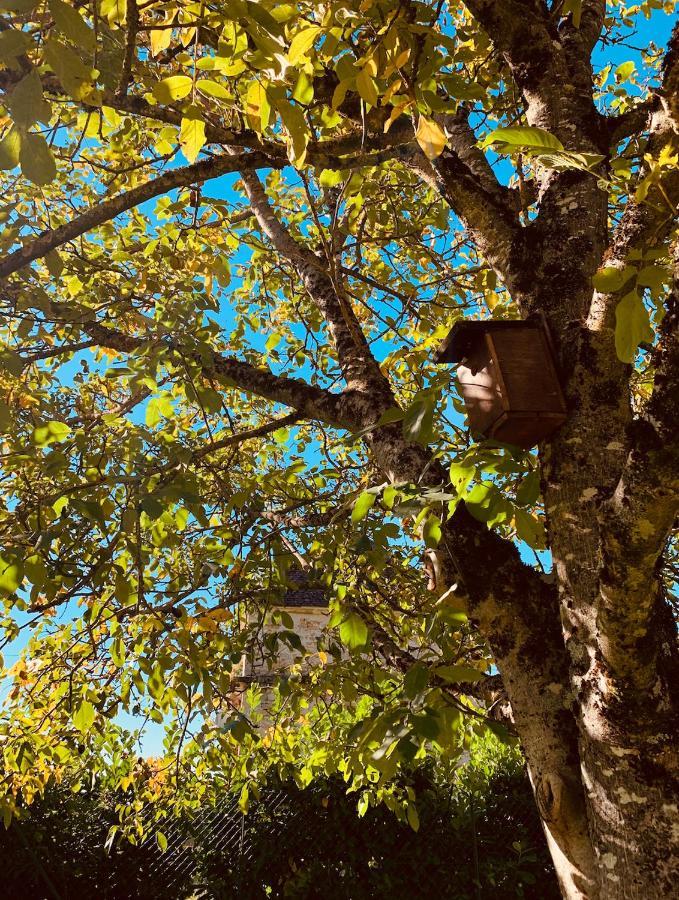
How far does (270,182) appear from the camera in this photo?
17.4ft

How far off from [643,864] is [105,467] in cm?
247

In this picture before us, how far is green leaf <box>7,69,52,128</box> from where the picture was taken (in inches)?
42.3

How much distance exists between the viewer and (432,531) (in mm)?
1755

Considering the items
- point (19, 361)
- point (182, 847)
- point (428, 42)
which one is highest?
point (428, 42)

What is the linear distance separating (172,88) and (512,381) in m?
1.23

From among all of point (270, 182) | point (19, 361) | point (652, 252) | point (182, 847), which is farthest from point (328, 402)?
point (182, 847)

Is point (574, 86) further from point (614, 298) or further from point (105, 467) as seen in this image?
point (105, 467)

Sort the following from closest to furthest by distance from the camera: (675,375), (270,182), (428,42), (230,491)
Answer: (675,375) → (428,42) → (230,491) → (270,182)

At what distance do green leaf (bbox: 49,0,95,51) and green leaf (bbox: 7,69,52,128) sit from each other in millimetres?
136

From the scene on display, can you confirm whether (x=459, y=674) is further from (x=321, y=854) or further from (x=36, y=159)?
(x=321, y=854)

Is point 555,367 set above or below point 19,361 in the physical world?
below

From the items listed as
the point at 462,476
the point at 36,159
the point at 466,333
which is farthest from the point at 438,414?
the point at 36,159

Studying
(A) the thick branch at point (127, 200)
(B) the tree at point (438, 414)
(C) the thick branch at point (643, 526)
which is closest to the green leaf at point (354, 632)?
(B) the tree at point (438, 414)

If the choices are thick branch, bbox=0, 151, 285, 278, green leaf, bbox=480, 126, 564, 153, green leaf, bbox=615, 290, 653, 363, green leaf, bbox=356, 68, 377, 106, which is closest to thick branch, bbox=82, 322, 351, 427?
thick branch, bbox=0, 151, 285, 278
